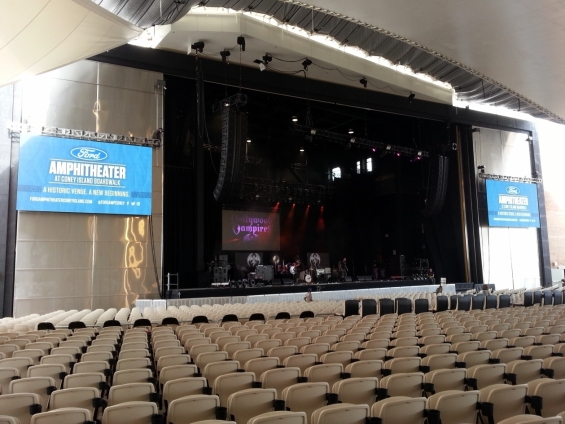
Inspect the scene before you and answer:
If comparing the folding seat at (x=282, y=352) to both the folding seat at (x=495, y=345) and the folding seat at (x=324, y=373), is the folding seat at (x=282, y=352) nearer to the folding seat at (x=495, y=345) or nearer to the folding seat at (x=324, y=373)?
the folding seat at (x=324, y=373)

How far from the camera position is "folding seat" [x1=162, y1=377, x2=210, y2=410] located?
12.3 feet

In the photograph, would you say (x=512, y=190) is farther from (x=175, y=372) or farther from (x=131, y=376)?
(x=131, y=376)

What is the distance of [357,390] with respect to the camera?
12.1ft

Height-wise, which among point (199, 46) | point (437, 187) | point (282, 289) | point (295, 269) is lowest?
point (282, 289)

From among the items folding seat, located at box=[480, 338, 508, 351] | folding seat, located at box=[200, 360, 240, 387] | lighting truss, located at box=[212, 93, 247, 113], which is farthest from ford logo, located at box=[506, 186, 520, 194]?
folding seat, located at box=[200, 360, 240, 387]

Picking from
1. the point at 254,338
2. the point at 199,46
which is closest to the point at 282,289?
the point at 199,46

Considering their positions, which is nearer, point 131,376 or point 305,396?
point 305,396

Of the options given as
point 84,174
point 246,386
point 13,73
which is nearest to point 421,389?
point 246,386

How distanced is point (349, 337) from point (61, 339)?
406 centimetres

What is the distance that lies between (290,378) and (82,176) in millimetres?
12309

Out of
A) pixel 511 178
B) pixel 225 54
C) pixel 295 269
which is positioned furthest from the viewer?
pixel 511 178

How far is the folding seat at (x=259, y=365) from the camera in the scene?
461cm

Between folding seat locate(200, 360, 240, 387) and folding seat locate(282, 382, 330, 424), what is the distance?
113cm

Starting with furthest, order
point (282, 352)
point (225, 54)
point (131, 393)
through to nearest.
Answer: point (225, 54), point (282, 352), point (131, 393)
